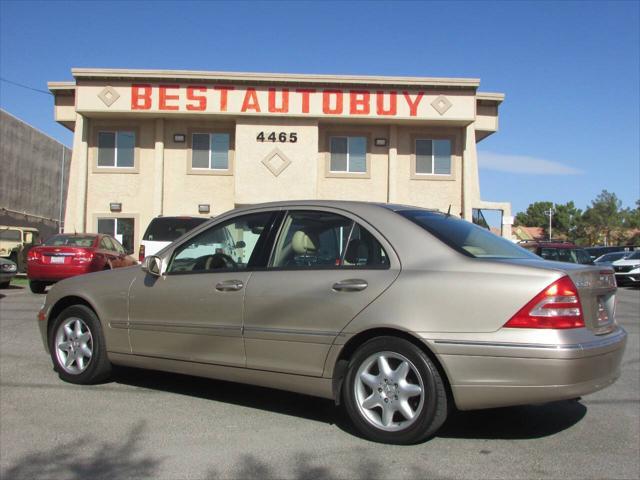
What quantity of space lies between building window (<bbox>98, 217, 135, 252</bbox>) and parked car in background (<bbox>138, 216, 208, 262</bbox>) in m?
7.40

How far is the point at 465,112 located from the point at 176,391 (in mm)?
17450

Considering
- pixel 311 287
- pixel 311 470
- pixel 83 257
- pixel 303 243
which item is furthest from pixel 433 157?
pixel 311 470

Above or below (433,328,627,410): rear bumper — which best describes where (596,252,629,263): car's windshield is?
above

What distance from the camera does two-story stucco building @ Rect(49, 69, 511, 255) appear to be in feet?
68.0

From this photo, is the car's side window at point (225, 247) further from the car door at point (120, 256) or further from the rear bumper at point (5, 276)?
the rear bumper at point (5, 276)

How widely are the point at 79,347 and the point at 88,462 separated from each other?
195cm

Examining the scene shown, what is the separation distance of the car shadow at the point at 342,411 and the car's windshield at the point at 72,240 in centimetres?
857

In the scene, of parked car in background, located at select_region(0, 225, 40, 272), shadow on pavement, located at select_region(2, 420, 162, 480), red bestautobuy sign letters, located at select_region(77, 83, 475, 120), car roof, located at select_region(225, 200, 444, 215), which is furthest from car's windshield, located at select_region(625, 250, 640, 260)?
shadow on pavement, located at select_region(2, 420, 162, 480)

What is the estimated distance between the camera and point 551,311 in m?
3.81

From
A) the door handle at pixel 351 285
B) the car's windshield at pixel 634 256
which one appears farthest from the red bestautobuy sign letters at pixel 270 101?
the door handle at pixel 351 285

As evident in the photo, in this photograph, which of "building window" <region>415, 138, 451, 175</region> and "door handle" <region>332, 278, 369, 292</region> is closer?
"door handle" <region>332, 278, 369, 292</region>

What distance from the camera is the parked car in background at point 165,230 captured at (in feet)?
45.7

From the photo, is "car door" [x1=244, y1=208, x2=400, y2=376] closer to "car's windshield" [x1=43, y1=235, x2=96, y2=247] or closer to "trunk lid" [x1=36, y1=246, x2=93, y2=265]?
"trunk lid" [x1=36, y1=246, x2=93, y2=265]

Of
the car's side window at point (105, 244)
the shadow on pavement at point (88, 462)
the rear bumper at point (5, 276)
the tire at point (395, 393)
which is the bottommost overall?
the shadow on pavement at point (88, 462)
